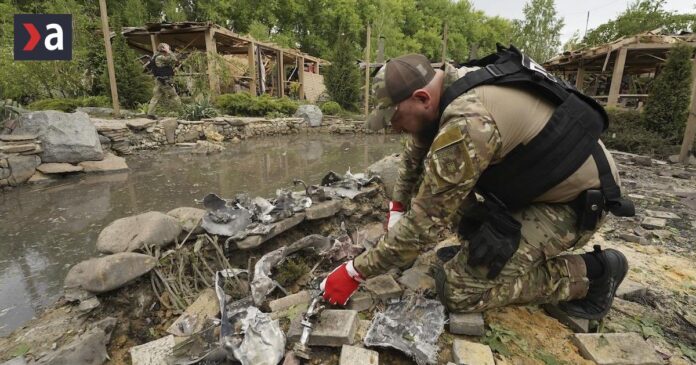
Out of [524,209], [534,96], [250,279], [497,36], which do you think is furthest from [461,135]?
[497,36]

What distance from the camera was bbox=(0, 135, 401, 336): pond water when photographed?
2.31 meters

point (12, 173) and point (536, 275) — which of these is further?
point (12, 173)

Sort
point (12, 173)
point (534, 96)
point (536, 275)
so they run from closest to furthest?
point (534, 96)
point (536, 275)
point (12, 173)

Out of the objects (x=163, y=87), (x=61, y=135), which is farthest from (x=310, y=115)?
(x=61, y=135)

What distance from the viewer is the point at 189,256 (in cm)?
209

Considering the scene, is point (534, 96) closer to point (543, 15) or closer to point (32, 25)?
point (32, 25)

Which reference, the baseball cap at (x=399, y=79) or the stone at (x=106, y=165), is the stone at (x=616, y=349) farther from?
the stone at (x=106, y=165)

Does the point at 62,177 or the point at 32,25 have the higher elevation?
the point at 32,25

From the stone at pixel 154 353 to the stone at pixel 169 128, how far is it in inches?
261

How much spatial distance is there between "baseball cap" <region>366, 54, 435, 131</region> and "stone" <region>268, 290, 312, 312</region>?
94cm

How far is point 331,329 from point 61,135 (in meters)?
5.55

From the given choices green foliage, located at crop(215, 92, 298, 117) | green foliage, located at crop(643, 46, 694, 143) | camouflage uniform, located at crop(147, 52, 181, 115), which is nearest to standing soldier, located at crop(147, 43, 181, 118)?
camouflage uniform, located at crop(147, 52, 181, 115)

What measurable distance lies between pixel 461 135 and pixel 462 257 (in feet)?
2.19

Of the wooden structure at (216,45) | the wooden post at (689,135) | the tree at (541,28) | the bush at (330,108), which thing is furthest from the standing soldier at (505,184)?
the tree at (541,28)
